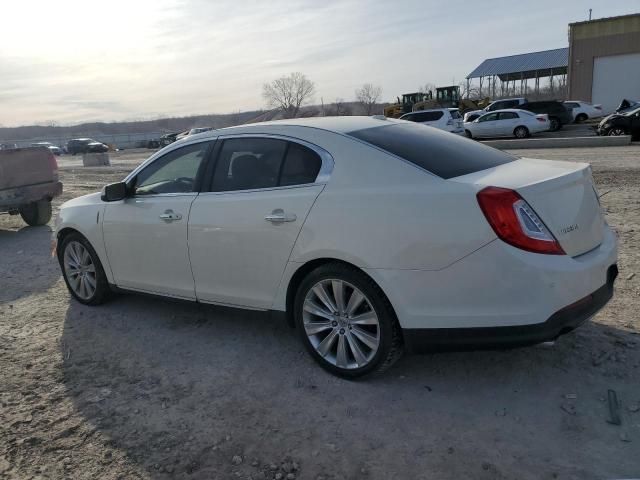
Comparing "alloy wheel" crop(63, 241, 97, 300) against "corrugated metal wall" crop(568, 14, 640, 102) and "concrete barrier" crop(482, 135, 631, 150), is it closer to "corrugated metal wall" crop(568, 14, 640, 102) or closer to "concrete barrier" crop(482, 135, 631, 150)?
"concrete barrier" crop(482, 135, 631, 150)

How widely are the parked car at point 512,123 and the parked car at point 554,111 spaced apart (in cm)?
258

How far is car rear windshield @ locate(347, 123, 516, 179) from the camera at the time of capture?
11.3ft

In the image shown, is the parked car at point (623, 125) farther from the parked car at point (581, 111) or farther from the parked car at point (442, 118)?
the parked car at point (581, 111)

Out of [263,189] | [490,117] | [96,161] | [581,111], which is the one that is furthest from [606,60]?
[263,189]

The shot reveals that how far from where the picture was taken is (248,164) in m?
4.08

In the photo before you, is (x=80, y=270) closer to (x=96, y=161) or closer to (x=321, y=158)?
(x=321, y=158)

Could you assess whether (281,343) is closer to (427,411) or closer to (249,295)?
(249,295)

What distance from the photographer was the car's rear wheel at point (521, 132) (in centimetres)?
2686

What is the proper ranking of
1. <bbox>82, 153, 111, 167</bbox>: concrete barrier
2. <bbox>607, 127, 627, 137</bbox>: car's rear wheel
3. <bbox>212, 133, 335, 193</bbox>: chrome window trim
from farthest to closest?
<bbox>82, 153, 111, 167</bbox>: concrete barrier → <bbox>607, 127, 627, 137</bbox>: car's rear wheel → <bbox>212, 133, 335, 193</bbox>: chrome window trim

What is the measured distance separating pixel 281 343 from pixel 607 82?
153 ft

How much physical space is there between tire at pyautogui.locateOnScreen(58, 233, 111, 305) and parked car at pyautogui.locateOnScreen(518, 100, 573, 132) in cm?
2876

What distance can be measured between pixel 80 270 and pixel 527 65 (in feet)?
216

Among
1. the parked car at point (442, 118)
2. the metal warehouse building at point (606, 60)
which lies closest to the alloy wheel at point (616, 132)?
the parked car at point (442, 118)

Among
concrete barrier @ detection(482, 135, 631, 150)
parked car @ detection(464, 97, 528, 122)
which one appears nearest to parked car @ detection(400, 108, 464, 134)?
concrete barrier @ detection(482, 135, 631, 150)
